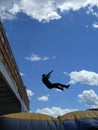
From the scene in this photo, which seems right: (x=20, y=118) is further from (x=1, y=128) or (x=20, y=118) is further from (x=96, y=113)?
(x=96, y=113)

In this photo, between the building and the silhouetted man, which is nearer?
the silhouetted man

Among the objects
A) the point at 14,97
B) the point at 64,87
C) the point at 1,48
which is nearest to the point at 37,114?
the point at 64,87

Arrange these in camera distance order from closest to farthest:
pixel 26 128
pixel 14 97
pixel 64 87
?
pixel 26 128 → pixel 64 87 → pixel 14 97

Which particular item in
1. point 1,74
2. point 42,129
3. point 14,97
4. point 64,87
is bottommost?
point 42,129

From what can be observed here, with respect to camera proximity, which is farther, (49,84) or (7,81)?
(7,81)

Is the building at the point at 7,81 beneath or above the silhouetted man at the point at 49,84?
above

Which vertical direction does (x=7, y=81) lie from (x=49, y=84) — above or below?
above

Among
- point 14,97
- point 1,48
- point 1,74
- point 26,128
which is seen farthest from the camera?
point 14,97

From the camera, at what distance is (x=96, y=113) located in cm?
498

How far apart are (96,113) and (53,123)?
0.56 metres

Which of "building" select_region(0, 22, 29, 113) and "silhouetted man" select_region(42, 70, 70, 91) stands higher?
"building" select_region(0, 22, 29, 113)

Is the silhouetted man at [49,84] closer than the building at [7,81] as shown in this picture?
Yes

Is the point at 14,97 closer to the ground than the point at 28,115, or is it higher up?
higher up

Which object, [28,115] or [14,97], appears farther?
[14,97]
